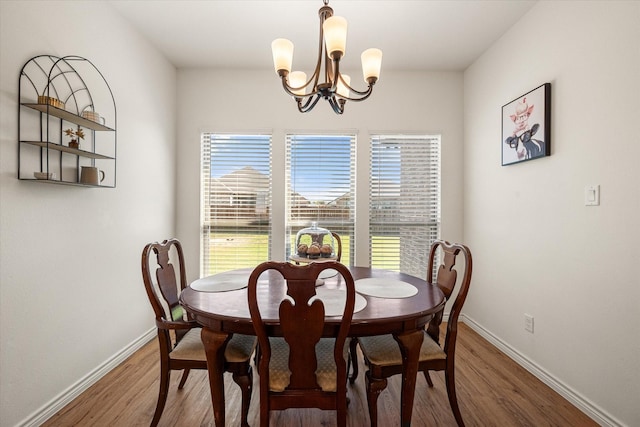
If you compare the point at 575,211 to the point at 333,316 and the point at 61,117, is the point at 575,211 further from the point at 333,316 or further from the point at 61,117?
the point at 61,117

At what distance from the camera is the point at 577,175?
1992 millimetres

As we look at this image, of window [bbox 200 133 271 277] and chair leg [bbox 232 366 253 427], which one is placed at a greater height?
window [bbox 200 133 271 277]

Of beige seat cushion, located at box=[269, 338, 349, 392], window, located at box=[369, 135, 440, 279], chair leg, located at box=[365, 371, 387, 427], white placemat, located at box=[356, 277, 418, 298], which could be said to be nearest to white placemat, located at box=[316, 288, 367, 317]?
white placemat, located at box=[356, 277, 418, 298]

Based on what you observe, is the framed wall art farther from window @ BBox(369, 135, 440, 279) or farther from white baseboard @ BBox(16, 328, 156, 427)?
white baseboard @ BBox(16, 328, 156, 427)

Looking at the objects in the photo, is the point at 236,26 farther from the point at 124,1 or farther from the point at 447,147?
the point at 447,147

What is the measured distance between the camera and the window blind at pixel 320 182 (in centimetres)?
345

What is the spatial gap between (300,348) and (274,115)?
105 inches

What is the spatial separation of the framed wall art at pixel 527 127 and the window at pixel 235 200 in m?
2.28

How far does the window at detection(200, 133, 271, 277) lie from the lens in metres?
3.45

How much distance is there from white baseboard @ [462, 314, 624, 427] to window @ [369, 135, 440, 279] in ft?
3.06

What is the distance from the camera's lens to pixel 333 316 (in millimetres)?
1372

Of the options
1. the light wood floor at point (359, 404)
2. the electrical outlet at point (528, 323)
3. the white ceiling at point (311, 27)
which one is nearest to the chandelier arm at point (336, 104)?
the white ceiling at point (311, 27)

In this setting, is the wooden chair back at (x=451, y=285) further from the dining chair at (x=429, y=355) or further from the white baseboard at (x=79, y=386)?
the white baseboard at (x=79, y=386)

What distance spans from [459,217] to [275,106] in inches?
92.5
